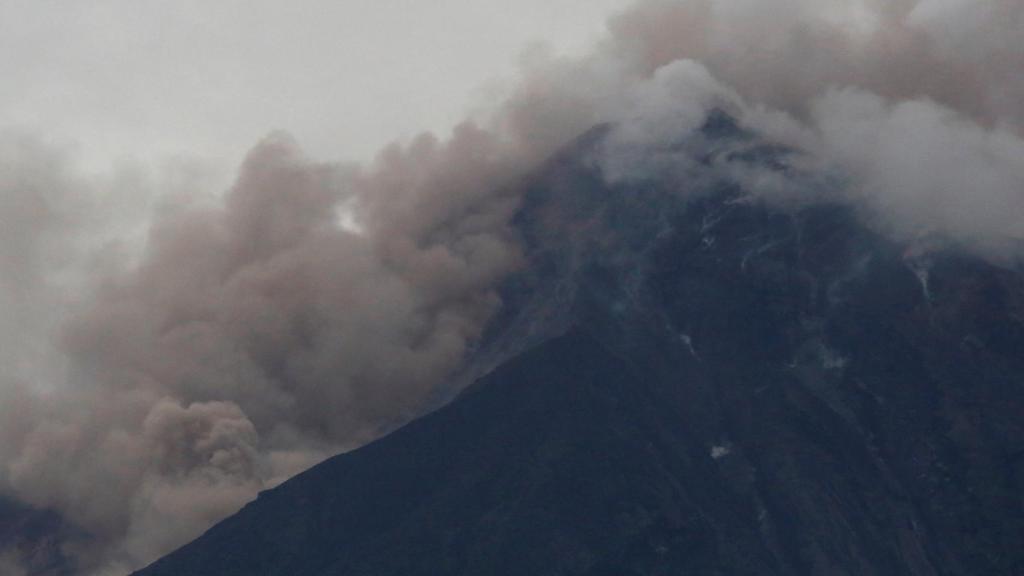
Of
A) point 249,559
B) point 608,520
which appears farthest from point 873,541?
point 249,559

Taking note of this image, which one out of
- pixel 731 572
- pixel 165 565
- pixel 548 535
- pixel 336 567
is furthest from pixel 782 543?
pixel 165 565

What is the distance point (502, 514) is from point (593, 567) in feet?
31.3

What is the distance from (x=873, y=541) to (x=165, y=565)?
184 ft

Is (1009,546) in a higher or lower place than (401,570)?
lower

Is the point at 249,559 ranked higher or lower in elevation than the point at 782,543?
higher

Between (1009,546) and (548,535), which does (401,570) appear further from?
(1009,546)

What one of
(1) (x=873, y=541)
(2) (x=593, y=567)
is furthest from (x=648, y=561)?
(1) (x=873, y=541)

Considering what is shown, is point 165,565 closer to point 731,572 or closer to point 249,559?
point 249,559

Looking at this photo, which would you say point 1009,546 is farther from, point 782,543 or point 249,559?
point 249,559

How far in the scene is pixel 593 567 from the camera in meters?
193

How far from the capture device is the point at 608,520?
197875mm

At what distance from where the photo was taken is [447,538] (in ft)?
646

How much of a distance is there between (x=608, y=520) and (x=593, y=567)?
616 centimetres

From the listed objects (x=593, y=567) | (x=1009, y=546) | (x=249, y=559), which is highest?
(x=249, y=559)
